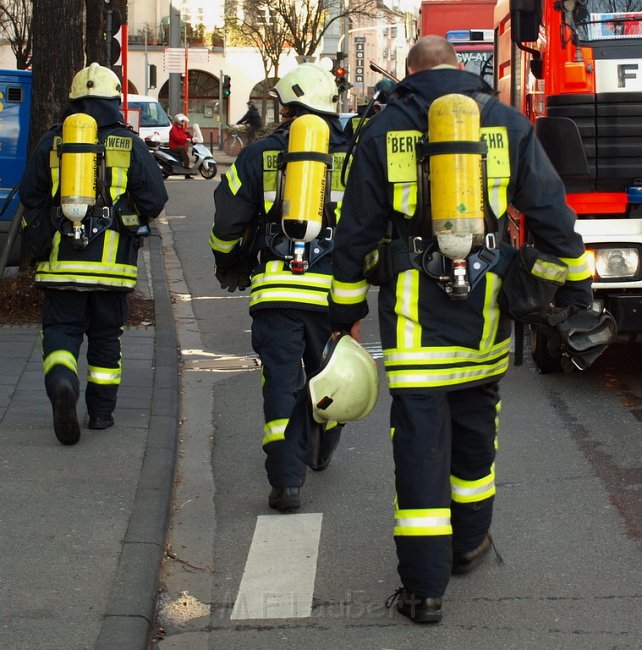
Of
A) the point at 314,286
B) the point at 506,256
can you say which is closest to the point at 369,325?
the point at 314,286

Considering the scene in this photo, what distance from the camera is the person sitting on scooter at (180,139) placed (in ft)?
108

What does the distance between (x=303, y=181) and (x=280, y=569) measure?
167 cm

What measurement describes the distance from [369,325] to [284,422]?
17.5 ft

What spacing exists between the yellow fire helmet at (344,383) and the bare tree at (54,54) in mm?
7051

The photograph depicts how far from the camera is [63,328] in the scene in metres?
7.00

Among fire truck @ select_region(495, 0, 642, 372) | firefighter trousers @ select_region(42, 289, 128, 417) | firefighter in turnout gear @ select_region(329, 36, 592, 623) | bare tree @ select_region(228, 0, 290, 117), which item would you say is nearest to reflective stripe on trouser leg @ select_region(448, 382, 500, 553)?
firefighter in turnout gear @ select_region(329, 36, 592, 623)

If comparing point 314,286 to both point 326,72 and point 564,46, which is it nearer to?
point 326,72

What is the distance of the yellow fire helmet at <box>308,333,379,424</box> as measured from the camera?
478 cm

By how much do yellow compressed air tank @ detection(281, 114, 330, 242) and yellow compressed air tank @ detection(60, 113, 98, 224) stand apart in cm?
141

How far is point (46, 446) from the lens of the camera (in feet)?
22.4

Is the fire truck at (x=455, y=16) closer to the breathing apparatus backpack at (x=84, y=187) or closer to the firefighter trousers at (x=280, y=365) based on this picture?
the breathing apparatus backpack at (x=84, y=187)

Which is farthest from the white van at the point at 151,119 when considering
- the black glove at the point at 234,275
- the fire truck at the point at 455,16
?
the black glove at the point at 234,275

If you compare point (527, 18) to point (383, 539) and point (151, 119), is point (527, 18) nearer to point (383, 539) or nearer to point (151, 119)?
point (383, 539)

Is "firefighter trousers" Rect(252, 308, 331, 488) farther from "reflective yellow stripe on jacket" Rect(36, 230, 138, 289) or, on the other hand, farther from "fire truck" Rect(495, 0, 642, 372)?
"fire truck" Rect(495, 0, 642, 372)
